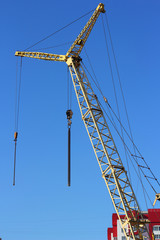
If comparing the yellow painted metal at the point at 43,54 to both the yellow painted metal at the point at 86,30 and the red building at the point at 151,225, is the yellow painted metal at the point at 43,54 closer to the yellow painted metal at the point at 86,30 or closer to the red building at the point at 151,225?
the yellow painted metal at the point at 86,30

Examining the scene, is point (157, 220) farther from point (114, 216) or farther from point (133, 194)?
point (133, 194)

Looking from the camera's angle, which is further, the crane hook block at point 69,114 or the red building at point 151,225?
the red building at point 151,225

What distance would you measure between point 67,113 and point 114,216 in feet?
165

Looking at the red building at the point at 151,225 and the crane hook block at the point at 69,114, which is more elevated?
the crane hook block at the point at 69,114

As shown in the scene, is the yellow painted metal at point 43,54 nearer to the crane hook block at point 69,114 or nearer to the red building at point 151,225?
the crane hook block at point 69,114

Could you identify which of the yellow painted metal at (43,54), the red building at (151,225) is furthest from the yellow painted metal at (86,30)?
the red building at (151,225)

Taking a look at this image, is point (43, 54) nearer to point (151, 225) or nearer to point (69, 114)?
point (69, 114)

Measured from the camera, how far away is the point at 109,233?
340ft

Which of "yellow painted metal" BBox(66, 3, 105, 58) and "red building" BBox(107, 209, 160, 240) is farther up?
"yellow painted metal" BBox(66, 3, 105, 58)

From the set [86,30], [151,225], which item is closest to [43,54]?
[86,30]

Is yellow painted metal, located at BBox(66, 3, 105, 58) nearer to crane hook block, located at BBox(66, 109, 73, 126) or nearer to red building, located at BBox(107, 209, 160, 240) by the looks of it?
crane hook block, located at BBox(66, 109, 73, 126)

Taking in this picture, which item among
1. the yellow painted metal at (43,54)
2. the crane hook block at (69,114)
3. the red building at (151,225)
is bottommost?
the red building at (151,225)

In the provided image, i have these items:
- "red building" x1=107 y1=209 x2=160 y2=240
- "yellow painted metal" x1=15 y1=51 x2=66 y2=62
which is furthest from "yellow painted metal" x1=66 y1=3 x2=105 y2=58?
"red building" x1=107 y1=209 x2=160 y2=240

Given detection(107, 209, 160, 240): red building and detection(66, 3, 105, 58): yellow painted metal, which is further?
detection(107, 209, 160, 240): red building
